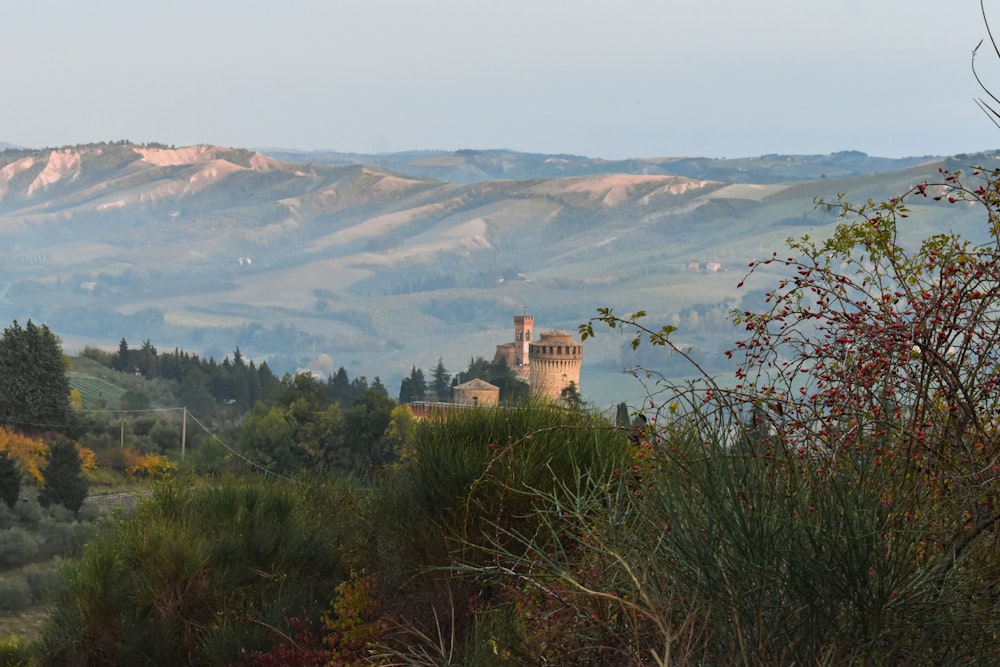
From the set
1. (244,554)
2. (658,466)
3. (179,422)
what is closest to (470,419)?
(244,554)

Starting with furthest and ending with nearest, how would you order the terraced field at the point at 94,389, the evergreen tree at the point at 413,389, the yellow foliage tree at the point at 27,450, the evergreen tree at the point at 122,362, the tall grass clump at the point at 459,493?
the evergreen tree at the point at 122,362 < the evergreen tree at the point at 413,389 < the terraced field at the point at 94,389 < the yellow foliage tree at the point at 27,450 < the tall grass clump at the point at 459,493

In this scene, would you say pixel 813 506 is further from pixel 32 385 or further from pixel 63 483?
pixel 32 385

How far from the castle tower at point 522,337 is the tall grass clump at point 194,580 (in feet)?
282

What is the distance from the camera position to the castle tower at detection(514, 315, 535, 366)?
98375mm

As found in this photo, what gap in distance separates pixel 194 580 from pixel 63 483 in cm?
2762

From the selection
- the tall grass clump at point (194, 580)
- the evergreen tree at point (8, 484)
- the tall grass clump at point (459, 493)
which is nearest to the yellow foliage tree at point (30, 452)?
the evergreen tree at point (8, 484)

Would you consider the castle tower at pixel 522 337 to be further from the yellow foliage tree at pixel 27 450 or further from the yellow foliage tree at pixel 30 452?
the yellow foliage tree at pixel 30 452

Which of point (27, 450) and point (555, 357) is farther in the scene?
point (555, 357)

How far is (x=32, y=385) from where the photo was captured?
181 feet

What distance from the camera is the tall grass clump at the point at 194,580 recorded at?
10523 millimetres

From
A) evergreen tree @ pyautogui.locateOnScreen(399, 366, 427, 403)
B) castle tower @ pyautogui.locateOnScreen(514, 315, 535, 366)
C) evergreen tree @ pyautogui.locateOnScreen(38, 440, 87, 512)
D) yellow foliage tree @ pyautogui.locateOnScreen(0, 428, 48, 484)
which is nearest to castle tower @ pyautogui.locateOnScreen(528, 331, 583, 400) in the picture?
evergreen tree @ pyautogui.locateOnScreen(399, 366, 427, 403)

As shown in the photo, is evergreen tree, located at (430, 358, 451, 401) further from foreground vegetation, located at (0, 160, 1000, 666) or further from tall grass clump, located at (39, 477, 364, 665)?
foreground vegetation, located at (0, 160, 1000, 666)

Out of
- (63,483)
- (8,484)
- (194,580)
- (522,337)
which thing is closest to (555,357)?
(522,337)

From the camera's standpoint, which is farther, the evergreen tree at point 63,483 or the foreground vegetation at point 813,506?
the evergreen tree at point 63,483
